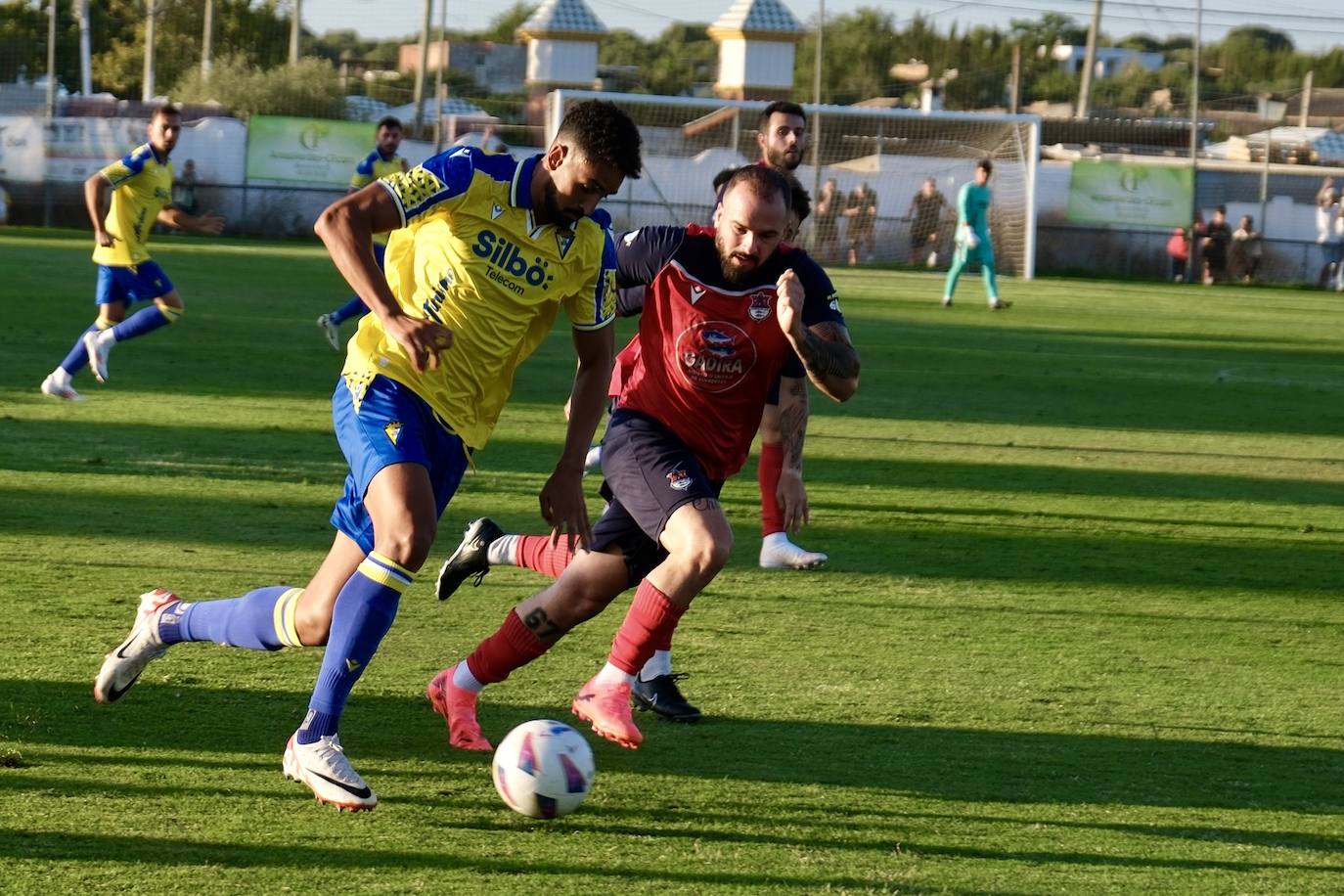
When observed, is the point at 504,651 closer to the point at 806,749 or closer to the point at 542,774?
the point at 542,774

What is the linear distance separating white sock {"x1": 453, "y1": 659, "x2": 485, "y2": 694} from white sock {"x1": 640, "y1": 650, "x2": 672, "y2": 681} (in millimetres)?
739

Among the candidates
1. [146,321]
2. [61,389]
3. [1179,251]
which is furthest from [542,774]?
[1179,251]

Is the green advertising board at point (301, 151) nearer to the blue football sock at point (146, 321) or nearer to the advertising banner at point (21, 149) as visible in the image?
the advertising banner at point (21, 149)

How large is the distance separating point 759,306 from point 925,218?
2964 centimetres

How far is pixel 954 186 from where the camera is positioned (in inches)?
1403

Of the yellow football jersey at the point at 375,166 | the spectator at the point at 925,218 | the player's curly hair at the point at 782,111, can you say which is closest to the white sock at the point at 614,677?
the player's curly hair at the point at 782,111

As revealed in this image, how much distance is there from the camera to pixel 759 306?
17.5ft

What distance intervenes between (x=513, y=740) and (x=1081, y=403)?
11958mm

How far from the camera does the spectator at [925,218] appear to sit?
34.2 meters

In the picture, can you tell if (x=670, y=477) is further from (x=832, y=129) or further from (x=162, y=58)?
(x=162, y=58)

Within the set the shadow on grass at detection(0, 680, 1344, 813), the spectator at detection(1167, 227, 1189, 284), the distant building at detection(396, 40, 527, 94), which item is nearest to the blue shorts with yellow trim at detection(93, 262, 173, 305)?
the shadow on grass at detection(0, 680, 1344, 813)

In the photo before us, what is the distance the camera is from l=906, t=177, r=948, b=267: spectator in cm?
3416

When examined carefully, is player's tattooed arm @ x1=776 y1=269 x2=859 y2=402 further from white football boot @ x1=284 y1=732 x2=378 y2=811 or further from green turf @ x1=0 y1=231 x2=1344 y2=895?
white football boot @ x1=284 y1=732 x2=378 y2=811

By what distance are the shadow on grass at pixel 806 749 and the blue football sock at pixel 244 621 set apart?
29cm
